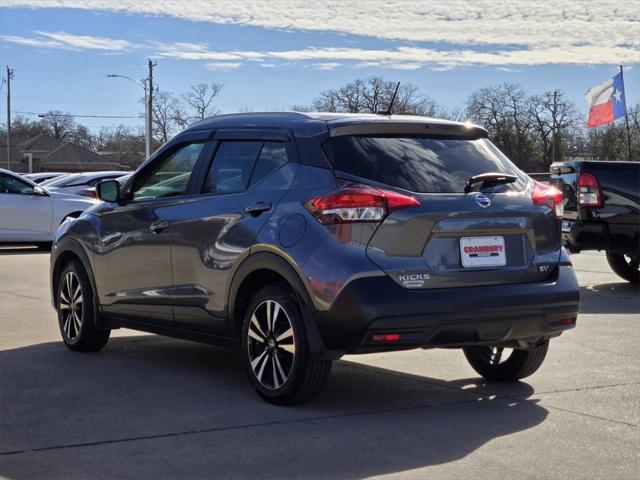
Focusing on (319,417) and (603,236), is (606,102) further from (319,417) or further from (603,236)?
(319,417)

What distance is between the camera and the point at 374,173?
5.90 m

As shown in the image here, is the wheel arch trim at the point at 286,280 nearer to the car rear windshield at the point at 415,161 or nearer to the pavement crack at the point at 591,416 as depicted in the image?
the car rear windshield at the point at 415,161

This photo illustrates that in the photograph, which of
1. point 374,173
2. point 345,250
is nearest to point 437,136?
point 374,173

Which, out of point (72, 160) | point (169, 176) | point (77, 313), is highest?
point (169, 176)

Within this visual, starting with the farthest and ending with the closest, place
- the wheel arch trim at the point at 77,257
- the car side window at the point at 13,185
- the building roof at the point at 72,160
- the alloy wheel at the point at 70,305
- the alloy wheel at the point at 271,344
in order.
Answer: the building roof at the point at 72,160 < the car side window at the point at 13,185 < the alloy wheel at the point at 70,305 < the wheel arch trim at the point at 77,257 < the alloy wheel at the point at 271,344

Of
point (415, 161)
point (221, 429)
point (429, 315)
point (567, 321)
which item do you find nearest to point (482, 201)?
point (415, 161)

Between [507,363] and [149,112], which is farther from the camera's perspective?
[149,112]

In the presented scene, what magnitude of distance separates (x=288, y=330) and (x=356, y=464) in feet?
4.15

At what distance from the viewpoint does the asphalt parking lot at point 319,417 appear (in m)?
4.91

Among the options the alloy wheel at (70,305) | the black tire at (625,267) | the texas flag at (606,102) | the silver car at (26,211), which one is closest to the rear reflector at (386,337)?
the alloy wheel at (70,305)

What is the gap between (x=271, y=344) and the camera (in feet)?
20.2

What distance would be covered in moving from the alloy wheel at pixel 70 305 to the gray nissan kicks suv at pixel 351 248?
116 cm

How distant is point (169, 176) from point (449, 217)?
2.37 metres

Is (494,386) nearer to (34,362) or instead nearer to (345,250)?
(345,250)
